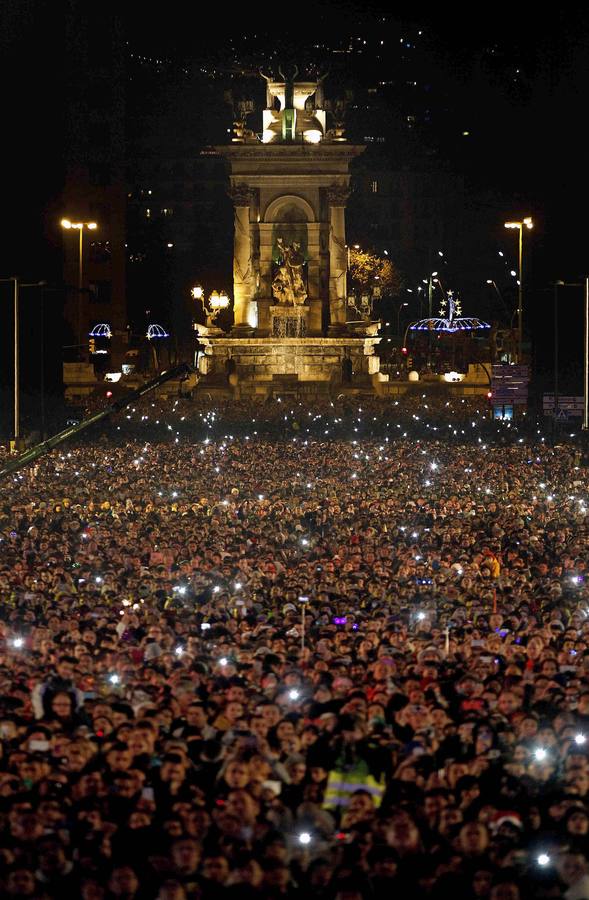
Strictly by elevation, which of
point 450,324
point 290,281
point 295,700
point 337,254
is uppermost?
point 337,254

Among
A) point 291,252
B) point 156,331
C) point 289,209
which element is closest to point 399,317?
point 156,331

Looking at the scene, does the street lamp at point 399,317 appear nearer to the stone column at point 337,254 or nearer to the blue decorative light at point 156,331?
the blue decorative light at point 156,331

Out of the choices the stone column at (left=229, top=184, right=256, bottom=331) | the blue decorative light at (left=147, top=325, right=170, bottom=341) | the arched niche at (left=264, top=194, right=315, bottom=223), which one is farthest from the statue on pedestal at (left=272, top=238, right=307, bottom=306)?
the blue decorative light at (left=147, top=325, right=170, bottom=341)

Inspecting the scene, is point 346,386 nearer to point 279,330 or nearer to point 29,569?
point 279,330

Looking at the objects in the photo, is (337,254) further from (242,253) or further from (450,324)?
(450,324)

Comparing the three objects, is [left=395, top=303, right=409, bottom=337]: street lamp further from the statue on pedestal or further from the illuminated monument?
the statue on pedestal

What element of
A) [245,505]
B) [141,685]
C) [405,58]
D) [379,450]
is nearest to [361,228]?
[405,58]
